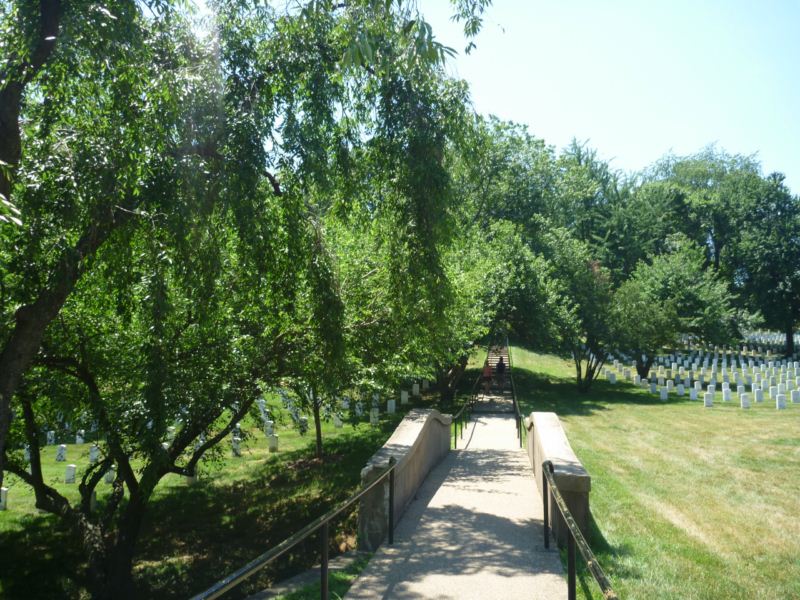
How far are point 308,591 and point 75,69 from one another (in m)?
6.11

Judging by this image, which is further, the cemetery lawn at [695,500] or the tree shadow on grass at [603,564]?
the cemetery lawn at [695,500]

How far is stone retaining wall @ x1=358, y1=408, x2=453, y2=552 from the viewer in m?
7.39

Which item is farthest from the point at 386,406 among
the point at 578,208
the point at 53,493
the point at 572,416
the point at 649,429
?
the point at 578,208

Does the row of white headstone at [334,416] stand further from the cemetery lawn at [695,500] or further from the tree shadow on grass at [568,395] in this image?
the cemetery lawn at [695,500]

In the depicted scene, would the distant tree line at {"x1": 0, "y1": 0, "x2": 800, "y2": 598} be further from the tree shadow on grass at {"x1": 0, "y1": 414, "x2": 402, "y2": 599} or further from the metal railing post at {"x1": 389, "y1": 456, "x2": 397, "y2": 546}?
the metal railing post at {"x1": 389, "y1": 456, "x2": 397, "y2": 546}

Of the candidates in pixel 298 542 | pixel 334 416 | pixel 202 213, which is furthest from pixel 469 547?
pixel 334 416

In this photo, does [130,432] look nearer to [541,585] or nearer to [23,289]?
[23,289]

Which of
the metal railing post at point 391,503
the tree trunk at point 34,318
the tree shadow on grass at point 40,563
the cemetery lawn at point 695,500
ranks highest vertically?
the tree trunk at point 34,318

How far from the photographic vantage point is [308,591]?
6.35 metres

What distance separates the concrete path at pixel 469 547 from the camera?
5766 millimetres

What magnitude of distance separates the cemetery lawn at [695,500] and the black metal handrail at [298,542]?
A: 227 centimetres

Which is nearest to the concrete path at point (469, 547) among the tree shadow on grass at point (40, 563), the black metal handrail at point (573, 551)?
A: the black metal handrail at point (573, 551)

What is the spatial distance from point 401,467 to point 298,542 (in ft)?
12.9

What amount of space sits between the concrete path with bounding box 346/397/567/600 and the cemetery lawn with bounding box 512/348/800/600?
65 centimetres
